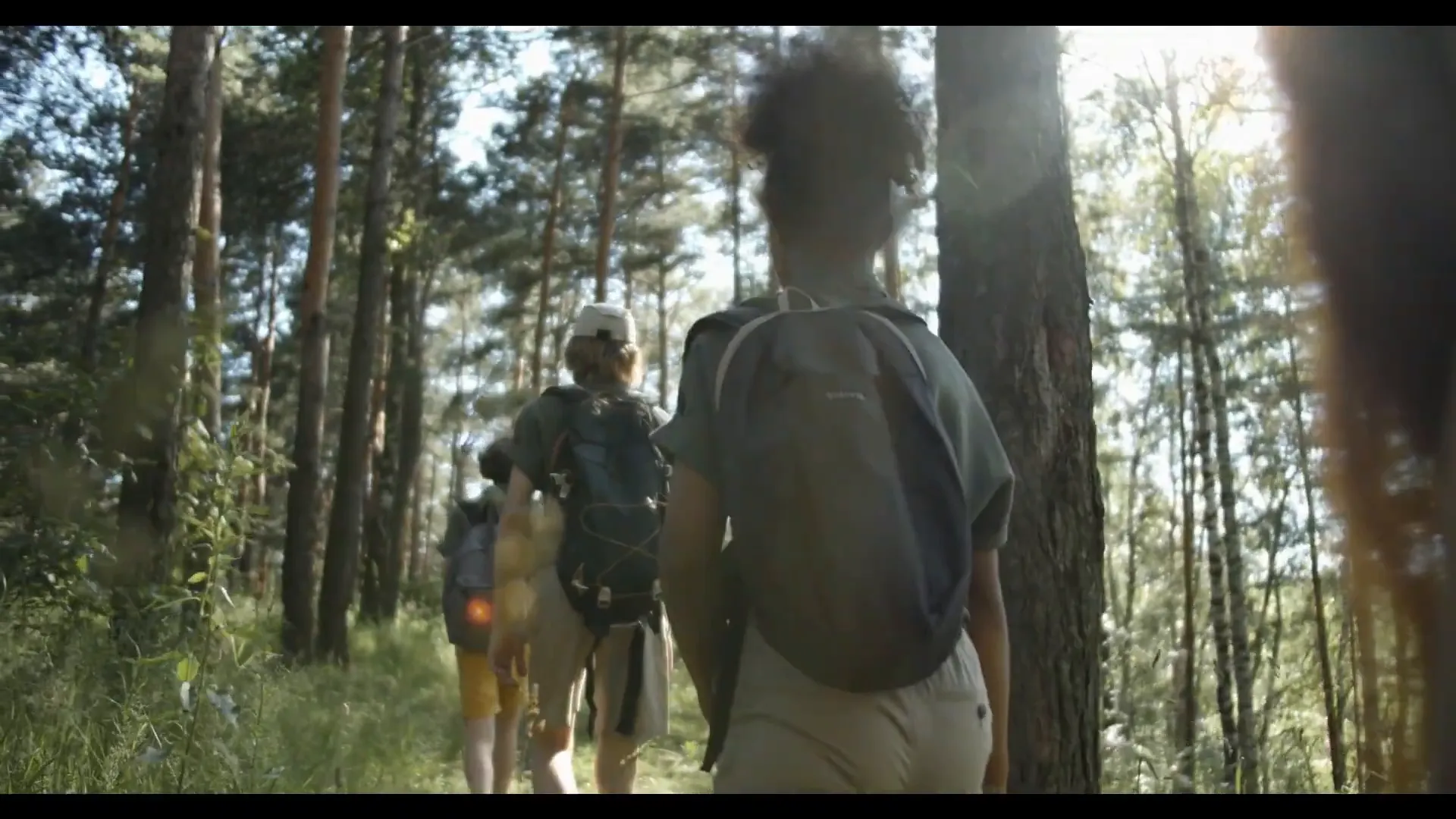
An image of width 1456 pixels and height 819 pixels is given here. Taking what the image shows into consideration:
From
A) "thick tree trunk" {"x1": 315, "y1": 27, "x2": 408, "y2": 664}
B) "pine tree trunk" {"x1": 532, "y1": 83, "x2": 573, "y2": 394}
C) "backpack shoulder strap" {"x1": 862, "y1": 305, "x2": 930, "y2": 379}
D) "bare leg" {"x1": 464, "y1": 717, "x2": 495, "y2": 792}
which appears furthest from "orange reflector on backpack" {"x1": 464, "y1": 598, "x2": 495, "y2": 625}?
"pine tree trunk" {"x1": 532, "y1": 83, "x2": 573, "y2": 394}

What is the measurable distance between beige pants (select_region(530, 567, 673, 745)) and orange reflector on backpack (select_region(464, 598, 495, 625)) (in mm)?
1157

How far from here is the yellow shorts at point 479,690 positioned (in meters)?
5.09

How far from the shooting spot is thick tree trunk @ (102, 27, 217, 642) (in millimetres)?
5625

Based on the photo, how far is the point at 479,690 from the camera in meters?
5.11

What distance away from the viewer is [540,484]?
388 centimetres

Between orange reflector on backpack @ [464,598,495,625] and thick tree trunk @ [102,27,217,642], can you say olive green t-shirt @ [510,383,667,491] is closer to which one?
orange reflector on backpack @ [464,598,495,625]

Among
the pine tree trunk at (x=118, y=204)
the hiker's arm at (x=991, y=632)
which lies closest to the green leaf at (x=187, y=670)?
the hiker's arm at (x=991, y=632)

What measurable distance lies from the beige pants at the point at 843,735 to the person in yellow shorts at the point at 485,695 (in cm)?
357

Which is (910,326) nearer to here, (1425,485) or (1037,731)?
(1425,485)

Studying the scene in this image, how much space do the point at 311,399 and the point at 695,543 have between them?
1073 cm

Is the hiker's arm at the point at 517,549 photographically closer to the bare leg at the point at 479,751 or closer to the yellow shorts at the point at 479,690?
the yellow shorts at the point at 479,690

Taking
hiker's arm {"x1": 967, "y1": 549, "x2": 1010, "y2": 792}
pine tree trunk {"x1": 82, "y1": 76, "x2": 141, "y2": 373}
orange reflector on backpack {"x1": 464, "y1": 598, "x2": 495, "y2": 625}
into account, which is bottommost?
hiker's arm {"x1": 967, "y1": 549, "x2": 1010, "y2": 792}

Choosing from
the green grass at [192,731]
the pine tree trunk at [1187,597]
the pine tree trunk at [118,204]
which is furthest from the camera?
the pine tree trunk at [118,204]

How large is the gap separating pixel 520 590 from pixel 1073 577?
199 cm
